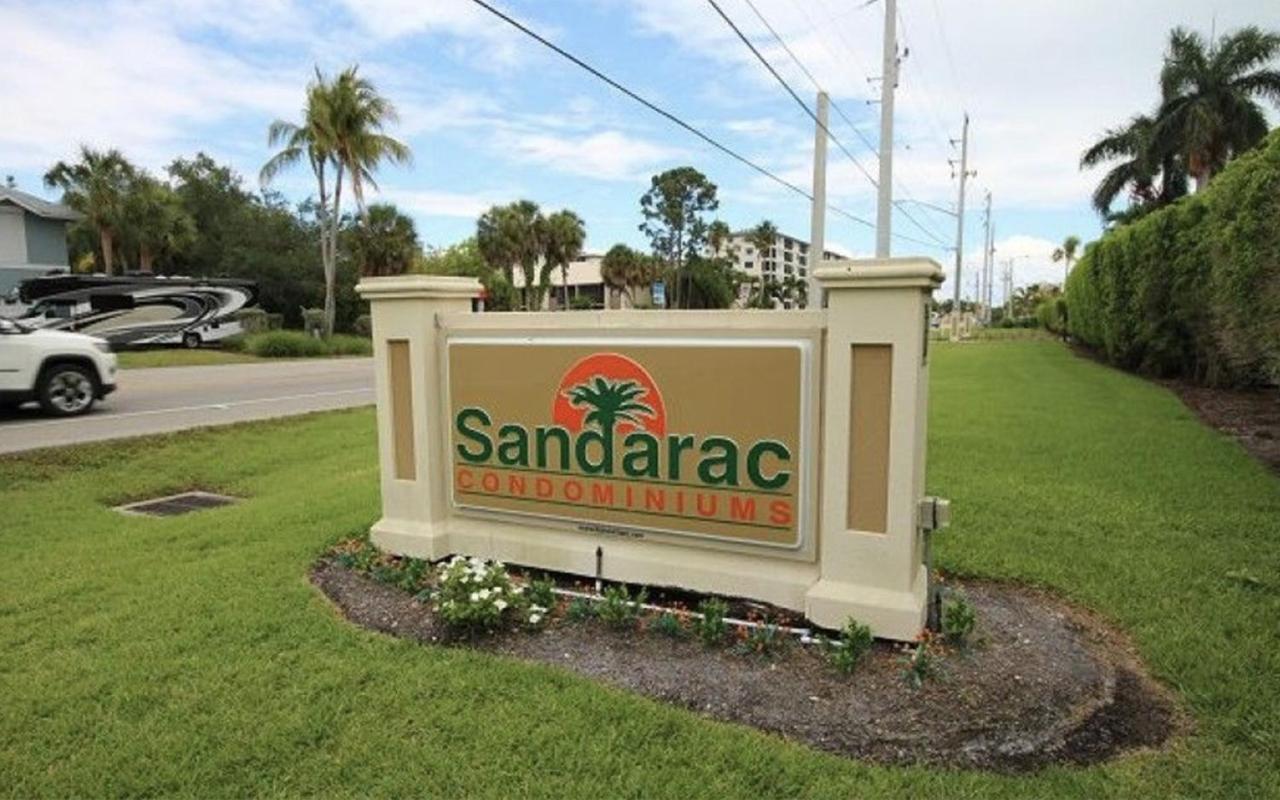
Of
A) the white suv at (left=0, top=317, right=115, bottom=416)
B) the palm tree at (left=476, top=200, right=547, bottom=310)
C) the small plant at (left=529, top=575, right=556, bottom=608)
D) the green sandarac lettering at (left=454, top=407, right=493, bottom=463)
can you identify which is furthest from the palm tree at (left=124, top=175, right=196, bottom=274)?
the small plant at (left=529, top=575, right=556, bottom=608)

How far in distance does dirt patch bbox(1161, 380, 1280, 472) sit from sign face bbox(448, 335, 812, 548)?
6609mm

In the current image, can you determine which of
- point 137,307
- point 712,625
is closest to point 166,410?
point 712,625

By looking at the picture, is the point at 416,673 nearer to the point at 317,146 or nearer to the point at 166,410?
the point at 166,410

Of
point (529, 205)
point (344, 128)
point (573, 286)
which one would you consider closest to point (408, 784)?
point (344, 128)

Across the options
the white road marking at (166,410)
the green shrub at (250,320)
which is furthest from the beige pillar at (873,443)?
the green shrub at (250,320)

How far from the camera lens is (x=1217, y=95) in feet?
105

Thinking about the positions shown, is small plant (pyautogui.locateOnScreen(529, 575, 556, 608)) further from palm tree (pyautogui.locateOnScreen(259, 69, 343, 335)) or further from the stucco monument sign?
palm tree (pyautogui.locateOnScreen(259, 69, 343, 335))

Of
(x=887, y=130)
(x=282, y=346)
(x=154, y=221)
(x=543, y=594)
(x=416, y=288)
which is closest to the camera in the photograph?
(x=543, y=594)

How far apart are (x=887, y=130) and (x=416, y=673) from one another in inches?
693

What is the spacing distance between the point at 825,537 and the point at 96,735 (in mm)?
2861

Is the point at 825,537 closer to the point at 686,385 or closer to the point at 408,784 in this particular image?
the point at 686,385

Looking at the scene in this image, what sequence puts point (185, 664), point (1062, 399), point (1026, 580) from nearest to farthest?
point (185, 664), point (1026, 580), point (1062, 399)

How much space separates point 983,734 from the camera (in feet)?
9.25

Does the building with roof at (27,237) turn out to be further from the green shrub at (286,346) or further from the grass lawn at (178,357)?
the green shrub at (286,346)
